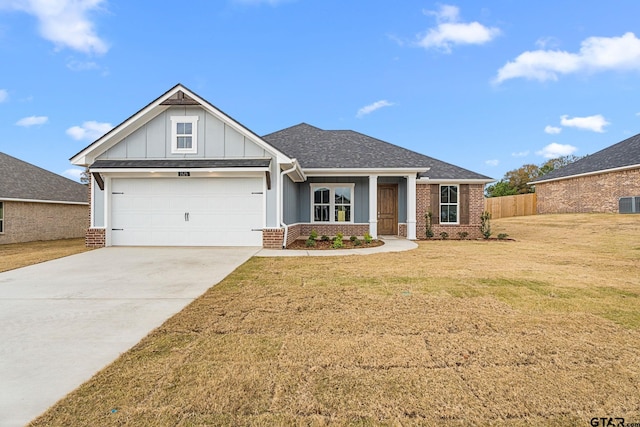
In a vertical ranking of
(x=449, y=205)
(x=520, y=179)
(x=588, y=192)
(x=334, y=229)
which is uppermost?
(x=520, y=179)

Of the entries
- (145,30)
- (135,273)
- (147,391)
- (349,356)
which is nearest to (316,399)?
(349,356)

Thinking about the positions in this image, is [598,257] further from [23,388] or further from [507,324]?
[23,388]

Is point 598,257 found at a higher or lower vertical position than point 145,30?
lower

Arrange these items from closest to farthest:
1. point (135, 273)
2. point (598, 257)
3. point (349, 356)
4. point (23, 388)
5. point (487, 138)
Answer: point (23, 388)
point (349, 356)
point (135, 273)
point (598, 257)
point (487, 138)

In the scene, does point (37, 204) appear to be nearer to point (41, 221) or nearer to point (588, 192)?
point (41, 221)

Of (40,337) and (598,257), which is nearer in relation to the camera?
(40,337)

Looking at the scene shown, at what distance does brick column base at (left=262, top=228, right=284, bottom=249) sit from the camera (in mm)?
10648

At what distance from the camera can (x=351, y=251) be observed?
10086 mm

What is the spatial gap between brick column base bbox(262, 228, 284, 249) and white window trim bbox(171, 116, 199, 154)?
380cm

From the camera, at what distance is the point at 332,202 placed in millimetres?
14375

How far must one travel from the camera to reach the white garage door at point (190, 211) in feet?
35.9

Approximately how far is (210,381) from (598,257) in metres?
10.9

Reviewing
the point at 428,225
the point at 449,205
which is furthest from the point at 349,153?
the point at 449,205

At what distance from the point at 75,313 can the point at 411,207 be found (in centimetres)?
1170
